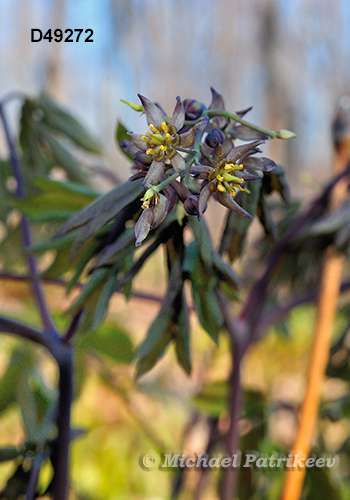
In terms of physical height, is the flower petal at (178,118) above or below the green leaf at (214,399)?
above

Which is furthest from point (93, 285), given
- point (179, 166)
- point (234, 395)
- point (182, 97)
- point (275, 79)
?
point (275, 79)

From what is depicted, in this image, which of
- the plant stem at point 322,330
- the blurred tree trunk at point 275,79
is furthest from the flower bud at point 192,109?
the blurred tree trunk at point 275,79

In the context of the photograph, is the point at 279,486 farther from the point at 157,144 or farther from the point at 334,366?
the point at 157,144

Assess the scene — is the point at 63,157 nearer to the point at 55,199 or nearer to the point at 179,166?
the point at 55,199

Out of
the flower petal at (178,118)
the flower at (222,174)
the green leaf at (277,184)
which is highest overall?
the flower petal at (178,118)

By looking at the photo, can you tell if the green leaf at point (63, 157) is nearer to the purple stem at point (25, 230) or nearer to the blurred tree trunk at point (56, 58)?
the purple stem at point (25, 230)

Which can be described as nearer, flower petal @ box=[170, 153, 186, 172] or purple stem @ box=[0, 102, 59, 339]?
flower petal @ box=[170, 153, 186, 172]

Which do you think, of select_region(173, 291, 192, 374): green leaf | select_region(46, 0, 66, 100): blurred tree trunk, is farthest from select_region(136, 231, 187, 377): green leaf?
select_region(46, 0, 66, 100): blurred tree trunk

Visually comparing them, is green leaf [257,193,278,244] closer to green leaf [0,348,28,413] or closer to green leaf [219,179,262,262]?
green leaf [219,179,262,262]

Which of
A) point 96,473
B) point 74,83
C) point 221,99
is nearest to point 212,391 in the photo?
point 221,99

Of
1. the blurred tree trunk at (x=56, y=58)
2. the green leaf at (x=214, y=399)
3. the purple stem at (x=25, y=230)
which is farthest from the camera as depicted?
the blurred tree trunk at (x=56, y=58)
